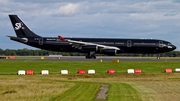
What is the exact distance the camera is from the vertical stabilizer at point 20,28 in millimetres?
82312

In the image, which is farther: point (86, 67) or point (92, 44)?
point (92, 44)

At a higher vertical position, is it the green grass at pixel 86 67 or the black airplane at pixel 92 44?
the black airplane at pixel 92 44

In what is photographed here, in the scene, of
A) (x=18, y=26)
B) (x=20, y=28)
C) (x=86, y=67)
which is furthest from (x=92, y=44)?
(x=86, y=67)

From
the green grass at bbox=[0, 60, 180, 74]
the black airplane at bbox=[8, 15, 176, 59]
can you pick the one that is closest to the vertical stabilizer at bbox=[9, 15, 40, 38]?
the black airplane at bbox=[8, 15, 176, 59]

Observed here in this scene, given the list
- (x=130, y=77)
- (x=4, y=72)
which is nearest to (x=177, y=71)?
(x=130, y=77)

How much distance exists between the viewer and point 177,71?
55.3m

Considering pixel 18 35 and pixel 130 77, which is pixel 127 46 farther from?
pixel 130 77

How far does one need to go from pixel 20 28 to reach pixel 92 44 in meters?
14.7

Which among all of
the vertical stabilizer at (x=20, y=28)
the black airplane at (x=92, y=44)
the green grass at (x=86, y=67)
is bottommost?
the green grass at (x=86, y=67)

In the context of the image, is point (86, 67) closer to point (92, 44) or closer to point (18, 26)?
point (92, 44)

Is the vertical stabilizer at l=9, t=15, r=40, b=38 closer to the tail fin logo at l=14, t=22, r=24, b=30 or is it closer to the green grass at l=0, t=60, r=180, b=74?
the tail fin logo at l=14, t=22, r=24, b=30

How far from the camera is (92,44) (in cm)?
8044

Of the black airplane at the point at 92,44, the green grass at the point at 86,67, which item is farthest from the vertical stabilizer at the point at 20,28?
the green grass at the point at 86,67

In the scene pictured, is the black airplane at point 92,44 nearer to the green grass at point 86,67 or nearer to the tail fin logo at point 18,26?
the tail fin logo at point 18,26
